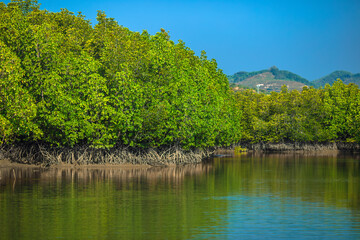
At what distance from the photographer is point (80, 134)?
159 feet

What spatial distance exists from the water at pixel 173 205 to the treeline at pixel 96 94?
4876 mm

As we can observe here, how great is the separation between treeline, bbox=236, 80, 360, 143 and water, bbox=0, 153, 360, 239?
5214 cm

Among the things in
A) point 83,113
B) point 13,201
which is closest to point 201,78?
point 83,113

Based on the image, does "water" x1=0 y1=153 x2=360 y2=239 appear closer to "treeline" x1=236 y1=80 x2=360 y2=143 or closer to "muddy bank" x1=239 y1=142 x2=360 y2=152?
"treeline" x1=236 y1=80 x2=360 y2=143

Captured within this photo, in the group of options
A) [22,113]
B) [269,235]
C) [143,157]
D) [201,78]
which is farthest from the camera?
[201,78]

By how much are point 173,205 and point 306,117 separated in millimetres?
77010

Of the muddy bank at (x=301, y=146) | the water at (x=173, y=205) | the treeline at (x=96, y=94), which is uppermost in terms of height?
the treeline at (x=96, y=94)

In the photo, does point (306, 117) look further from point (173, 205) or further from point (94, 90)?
point (173, 205)

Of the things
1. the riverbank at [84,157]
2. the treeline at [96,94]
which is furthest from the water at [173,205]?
the treeline at [96,94]

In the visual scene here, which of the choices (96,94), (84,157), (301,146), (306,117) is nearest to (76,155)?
(84,157)

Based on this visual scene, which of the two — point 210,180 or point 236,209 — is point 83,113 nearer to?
point 210,180

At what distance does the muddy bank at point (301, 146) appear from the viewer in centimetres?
10169

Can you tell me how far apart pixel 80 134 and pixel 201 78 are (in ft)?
68.0

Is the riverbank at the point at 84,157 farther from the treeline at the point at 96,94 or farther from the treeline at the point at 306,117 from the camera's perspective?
the treeline at the point at 306,117
